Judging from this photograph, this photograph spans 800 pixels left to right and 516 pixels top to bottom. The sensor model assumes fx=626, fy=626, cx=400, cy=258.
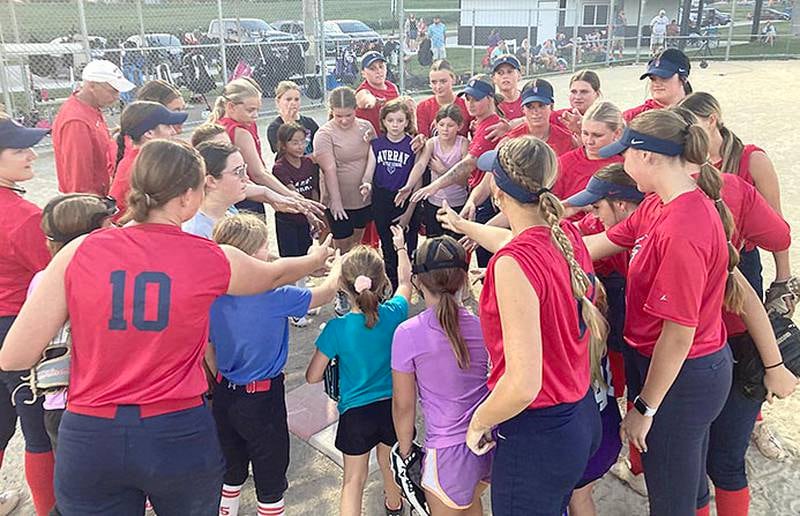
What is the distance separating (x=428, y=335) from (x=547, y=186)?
2.69 feet

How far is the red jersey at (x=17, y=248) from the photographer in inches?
110

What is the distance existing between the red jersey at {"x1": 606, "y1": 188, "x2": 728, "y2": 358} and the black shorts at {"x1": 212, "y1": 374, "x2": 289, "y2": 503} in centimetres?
162

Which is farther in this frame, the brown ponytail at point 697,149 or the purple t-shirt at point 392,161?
the purple t-shirt at point 392,161

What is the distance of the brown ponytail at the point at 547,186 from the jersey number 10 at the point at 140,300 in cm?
121

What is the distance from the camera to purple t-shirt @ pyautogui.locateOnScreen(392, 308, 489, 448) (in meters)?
2.62

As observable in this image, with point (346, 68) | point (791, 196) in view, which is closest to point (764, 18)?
point (346, 68)

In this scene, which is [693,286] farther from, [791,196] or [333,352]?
[791,196]

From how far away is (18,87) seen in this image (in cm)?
1262

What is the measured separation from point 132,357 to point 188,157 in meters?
0.71

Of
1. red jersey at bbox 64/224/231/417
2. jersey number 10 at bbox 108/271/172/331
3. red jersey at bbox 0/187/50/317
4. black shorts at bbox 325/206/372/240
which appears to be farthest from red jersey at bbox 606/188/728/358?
black shorts at bbox 325/206/372/240

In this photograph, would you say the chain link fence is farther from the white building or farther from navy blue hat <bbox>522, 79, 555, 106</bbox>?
navy blue hat <bbox>522, 79, 555, 106</bbox>

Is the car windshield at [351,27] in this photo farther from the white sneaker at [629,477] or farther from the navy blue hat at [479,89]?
the white sneaker at [629,477]

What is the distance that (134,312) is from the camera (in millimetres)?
1982

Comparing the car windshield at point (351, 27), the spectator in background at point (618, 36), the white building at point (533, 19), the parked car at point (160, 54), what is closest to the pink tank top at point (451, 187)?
the parked car at point (160, 54)
